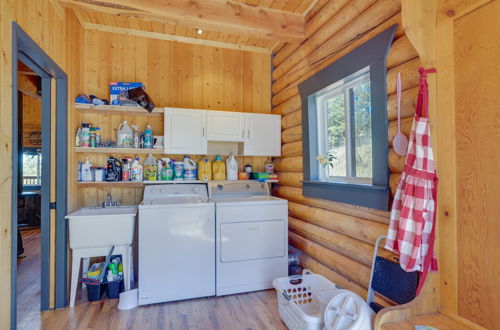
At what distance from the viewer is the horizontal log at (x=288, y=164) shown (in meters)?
2.72

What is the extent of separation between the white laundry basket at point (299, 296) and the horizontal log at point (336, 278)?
10 centimetres

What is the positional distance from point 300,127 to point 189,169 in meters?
1.27

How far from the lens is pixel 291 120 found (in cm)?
286

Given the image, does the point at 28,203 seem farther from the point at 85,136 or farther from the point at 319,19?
the point at 319,19

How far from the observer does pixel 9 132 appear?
4.52 ft

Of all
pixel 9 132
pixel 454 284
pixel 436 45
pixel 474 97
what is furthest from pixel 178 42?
pixel 454 284

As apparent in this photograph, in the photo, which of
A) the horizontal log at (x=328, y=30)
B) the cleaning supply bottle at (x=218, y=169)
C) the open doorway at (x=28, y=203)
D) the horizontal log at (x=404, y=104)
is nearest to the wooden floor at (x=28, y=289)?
the open doorway at (x=28, y=203)

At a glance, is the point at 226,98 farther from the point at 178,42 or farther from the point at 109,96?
the point at 109,96

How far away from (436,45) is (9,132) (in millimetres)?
2196

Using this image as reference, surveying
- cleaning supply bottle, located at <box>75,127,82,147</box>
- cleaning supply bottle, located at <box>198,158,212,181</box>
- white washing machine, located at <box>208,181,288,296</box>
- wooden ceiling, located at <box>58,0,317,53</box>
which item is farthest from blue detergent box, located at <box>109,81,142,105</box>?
white washing machine, located at <box>208,181,288,296</box>

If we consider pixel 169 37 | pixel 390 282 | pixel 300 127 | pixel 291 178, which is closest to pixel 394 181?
pixel 390 282

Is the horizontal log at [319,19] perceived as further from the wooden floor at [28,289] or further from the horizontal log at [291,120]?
the wooden floor at [28,289]

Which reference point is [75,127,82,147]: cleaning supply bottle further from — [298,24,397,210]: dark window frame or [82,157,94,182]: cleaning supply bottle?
[298,24,397,210]: dark window frame

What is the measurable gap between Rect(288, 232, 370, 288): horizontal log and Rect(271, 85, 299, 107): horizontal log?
150cm
